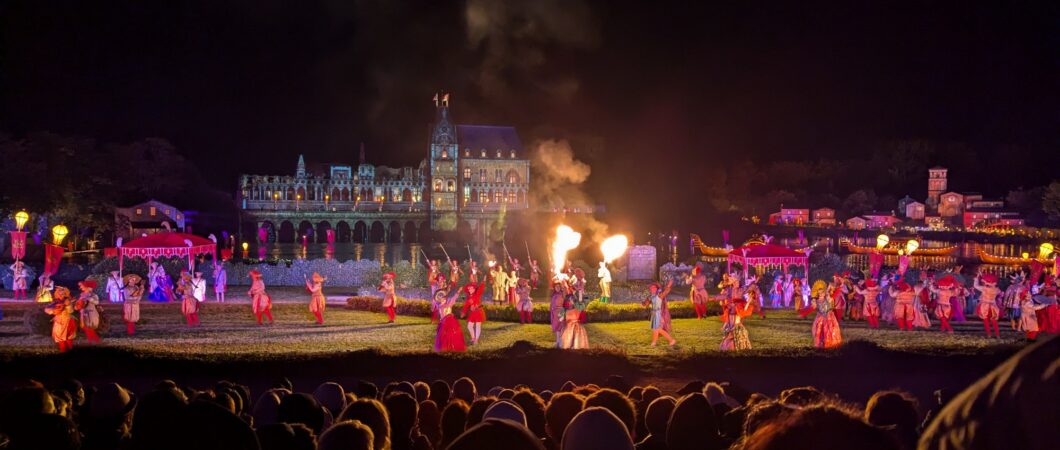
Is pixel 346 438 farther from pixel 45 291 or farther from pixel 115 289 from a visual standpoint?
pixel 115 289

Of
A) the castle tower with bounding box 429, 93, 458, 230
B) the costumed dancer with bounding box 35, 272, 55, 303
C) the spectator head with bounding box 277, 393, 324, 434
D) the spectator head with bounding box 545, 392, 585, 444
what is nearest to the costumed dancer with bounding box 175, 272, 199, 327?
the costumed dancer with bounding box 35, 272, 55, 303

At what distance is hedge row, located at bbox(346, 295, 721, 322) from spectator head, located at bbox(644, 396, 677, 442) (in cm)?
1449

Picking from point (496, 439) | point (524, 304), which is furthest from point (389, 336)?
point (496, 439)

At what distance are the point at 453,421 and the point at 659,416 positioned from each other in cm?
141

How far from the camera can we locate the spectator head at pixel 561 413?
4.62 metres

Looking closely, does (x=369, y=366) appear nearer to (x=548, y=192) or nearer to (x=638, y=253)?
(x=638, y=253)

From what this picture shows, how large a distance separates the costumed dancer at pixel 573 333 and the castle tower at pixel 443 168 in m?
69.9

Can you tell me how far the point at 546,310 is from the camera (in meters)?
19.5

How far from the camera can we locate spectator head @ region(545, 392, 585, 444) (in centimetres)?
462

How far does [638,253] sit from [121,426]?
25637 millimetres

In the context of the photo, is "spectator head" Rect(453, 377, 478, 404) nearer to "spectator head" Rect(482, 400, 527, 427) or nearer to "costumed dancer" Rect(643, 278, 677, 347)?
"spectator head" Rect(482, 400, 527, 427)

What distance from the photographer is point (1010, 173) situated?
94250 mm

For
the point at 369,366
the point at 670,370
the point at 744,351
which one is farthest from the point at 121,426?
the point at 744,351

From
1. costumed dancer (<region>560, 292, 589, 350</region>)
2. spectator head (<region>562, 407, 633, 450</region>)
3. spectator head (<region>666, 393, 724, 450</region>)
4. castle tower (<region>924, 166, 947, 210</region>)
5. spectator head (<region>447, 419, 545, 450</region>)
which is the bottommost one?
costumed dancer (<region>560, 292, 589, 350</region>)
